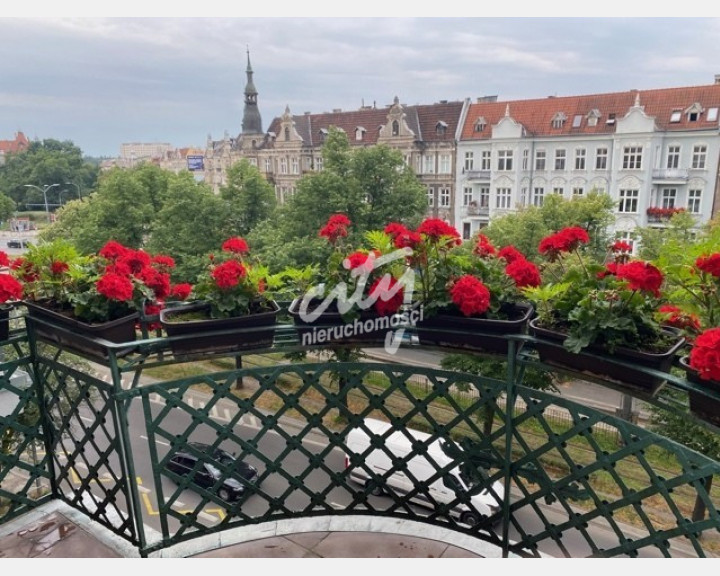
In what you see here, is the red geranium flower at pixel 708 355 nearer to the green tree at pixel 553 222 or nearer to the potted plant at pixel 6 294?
the potted plant at pixel 6 294

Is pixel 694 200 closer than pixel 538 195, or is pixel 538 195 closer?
pixel 694 200

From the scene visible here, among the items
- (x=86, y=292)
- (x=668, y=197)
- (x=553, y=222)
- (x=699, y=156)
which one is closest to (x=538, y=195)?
(x=668, y=197)

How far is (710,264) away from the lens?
1934 mm

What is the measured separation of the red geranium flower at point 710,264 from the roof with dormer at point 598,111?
69.8 ft

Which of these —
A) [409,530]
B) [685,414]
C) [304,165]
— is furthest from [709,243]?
[304,165]

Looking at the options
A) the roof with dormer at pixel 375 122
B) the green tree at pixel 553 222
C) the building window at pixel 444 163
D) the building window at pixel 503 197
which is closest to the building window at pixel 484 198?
the building window at pixel 503 197

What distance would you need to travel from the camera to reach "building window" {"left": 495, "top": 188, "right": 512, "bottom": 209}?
77.5 feet

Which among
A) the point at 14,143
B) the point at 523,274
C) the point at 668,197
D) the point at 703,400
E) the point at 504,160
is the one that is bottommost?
the point at 668,197

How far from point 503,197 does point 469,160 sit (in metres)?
2.49

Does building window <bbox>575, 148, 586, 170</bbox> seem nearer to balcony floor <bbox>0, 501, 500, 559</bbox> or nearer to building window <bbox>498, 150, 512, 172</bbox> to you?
building window <bbox>498, 150, 512, 172</bbox>

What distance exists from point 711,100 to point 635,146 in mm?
2863

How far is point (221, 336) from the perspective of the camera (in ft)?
8.09

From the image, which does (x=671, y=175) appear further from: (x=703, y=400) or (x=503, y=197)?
(x=703, y=400)

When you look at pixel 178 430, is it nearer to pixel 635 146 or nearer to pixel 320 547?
pixel 320 547
